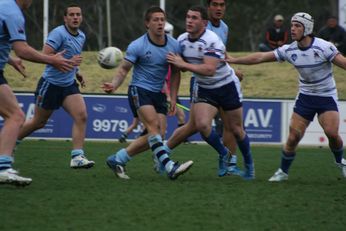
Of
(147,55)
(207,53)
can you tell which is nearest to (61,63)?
(147,55)

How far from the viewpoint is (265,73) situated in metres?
28.1

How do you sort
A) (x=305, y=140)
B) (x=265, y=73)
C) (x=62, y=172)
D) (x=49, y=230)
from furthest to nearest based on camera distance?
(x=265, y=73)
(x=305, y=140)
(x=62, y=172)
(x=49, y=230)

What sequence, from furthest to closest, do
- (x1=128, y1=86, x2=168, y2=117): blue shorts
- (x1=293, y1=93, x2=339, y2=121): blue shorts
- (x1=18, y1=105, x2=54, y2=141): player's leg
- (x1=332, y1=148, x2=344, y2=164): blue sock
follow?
(x1=18, y1=105, x2=54, y2=141): player's leg
(x1=332, y1=148, x2=344, y2=164): blue sock
(x1=293, y1=93, x2=339, y2=121): blue shorts
(x1=128, y1=86, x2=168, y2=117): blue shorts

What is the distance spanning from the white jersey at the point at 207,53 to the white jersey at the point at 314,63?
723mm

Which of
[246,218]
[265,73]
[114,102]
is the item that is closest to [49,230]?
[246,218]

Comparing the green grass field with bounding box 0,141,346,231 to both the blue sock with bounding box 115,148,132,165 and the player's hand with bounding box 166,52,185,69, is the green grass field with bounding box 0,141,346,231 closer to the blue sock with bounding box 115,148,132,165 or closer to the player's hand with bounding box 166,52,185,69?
the blue sock with bounding box 115,148,132,165

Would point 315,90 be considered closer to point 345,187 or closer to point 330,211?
point 345,187

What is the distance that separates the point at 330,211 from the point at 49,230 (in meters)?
2.76

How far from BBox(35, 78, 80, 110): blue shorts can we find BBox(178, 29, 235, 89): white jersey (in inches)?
75.0

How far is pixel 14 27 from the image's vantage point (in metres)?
9.49

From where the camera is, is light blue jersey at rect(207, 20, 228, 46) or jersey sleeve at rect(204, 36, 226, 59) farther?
light blue jersey at rect(207, 20, 228, 46)

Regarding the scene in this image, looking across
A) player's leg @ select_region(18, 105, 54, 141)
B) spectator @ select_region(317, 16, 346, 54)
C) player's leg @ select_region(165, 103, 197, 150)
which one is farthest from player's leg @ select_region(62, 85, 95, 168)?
spectator @ select_region(317, 16, 346, 54)

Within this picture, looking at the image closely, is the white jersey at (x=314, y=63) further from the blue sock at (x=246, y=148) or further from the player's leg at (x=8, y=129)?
the player's leg at (x=8, y=129)

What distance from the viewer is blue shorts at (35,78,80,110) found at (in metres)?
12.4
